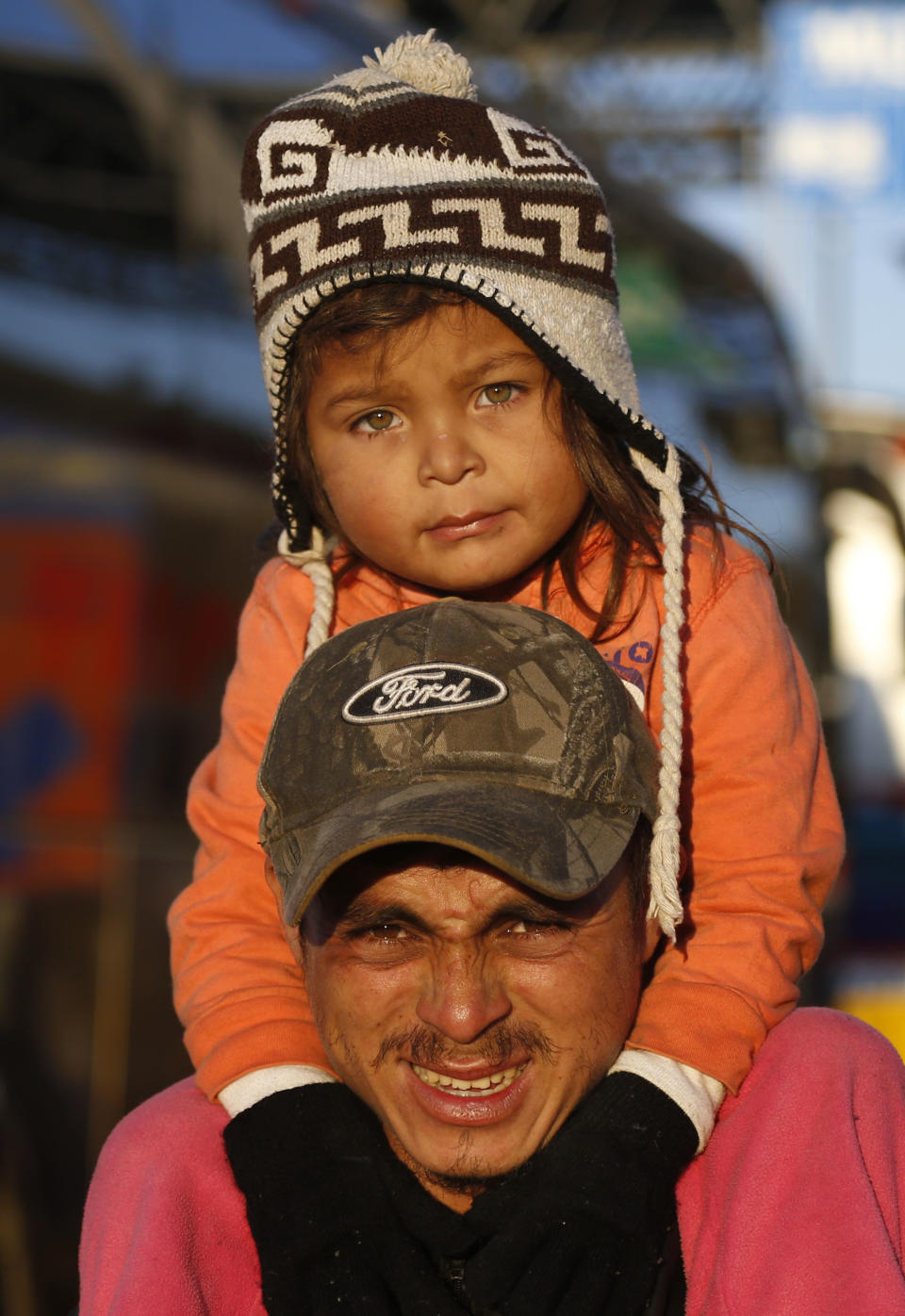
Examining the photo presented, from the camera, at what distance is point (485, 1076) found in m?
1.69

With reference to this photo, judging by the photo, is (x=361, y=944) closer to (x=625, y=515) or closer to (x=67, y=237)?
(x=625, y=515)

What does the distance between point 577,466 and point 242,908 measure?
2.26 feet

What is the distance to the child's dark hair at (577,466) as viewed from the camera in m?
2.06

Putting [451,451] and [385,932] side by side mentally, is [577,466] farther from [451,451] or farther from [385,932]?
[385,932]

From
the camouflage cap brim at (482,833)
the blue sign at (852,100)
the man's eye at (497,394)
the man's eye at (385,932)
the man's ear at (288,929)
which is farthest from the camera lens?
the blue sign at (852,100)

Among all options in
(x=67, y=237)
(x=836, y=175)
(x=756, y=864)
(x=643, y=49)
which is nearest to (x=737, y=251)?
(x=67, y=237)

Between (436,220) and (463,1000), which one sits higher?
(436,220)

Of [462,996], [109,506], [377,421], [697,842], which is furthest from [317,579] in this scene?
[109,506]

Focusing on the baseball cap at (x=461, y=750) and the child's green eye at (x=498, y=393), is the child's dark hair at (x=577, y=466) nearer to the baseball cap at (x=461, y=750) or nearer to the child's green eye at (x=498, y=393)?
the child's green eye at (x=498, y=393)

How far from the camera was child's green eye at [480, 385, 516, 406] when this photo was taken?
2111 mm

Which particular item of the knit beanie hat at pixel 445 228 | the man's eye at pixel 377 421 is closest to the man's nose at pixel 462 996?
the knit beanie hat at pixel 445 228

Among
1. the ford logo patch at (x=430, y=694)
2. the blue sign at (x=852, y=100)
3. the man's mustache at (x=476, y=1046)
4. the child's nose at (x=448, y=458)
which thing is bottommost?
the man's mustache at (x=476, y=1046)

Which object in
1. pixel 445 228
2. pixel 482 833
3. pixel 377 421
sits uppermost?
pixel 445 228

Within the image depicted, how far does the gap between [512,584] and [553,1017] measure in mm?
683
